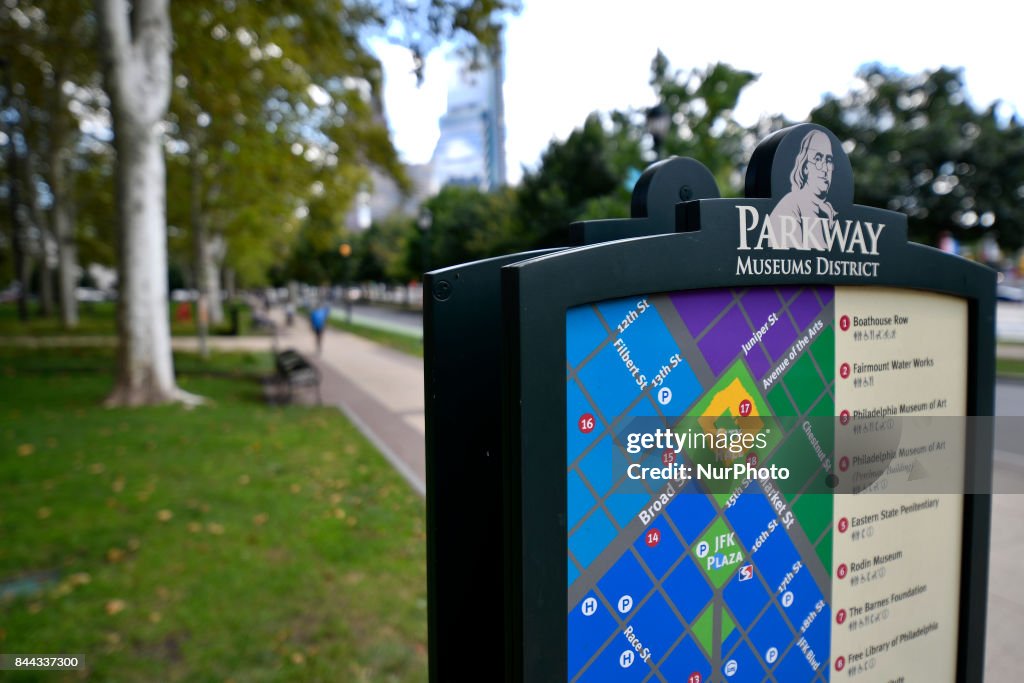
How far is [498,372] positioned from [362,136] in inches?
610

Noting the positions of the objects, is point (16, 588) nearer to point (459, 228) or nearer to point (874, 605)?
point (874, 605)

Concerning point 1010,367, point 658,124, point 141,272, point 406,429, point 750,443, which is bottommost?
point 406,429

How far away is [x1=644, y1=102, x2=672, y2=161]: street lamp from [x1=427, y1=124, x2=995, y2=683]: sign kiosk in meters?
6.93

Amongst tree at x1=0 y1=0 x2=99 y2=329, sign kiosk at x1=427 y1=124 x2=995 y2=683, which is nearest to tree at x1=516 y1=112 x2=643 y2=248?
tree at x1=0 y1=0 x2=99 y2=329

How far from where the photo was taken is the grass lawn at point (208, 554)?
3564 mm

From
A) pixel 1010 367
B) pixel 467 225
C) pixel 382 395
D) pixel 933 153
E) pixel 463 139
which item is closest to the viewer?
pixel 382 395

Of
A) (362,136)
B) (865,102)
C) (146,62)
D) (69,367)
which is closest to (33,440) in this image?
(146,62)

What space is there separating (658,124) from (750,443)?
7.56 metres

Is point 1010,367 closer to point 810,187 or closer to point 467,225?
point 810,187

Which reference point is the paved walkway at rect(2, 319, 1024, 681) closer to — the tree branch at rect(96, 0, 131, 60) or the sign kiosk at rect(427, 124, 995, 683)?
the sign kiosk at rect(427, 124, 995, 683)

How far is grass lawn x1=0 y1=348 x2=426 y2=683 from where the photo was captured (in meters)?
3.56

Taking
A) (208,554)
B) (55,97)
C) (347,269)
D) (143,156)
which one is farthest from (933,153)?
(55,97)

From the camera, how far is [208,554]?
472 cm

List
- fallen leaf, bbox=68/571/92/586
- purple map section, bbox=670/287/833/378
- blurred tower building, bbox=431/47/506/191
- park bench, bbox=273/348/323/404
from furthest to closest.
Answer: blurred tower building, bbox=431/47/506/191 < park bench, bbox=273/348/323/404 < fallen leaf, bbox=68/571/92/586 < purple map section, bbox=670/287/833/378
